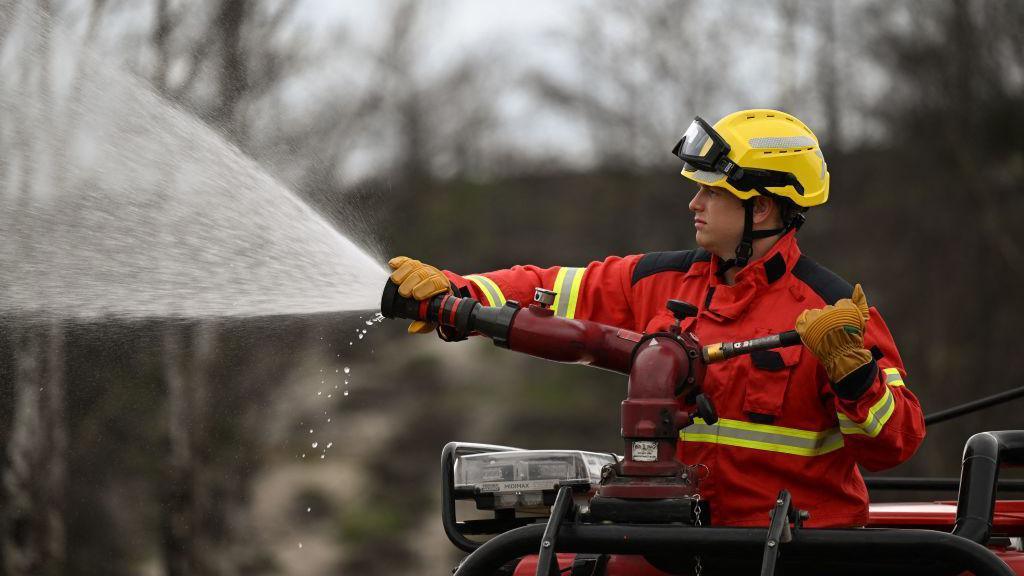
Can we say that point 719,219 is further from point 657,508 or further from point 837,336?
point 657,508

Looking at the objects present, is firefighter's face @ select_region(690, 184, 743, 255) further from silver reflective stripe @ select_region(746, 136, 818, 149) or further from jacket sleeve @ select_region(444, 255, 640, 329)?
jacket sleeve @ select_region(444, 255, 640, 329)

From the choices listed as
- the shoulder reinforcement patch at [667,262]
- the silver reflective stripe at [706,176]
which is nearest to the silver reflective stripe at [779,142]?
the silver reflective stripe at [706,176]

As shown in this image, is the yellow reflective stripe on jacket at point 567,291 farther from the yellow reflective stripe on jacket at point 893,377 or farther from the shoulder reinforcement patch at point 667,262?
the yellow reflective stripe on jacket at point 893,377

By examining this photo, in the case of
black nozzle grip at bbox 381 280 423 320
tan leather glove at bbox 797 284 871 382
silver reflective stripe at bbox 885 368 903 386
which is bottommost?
→ silver reflective stripe at bbox 885 368 903 386

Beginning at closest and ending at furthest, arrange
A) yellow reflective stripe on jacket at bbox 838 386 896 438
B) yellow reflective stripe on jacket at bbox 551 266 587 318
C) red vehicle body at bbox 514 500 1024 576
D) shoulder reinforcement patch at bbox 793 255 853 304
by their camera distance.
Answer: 1. yellow reflective stripe on jacket at bbox 838 386 896 438
2. red vehicle body at bbox 514 500 1024 576
3. shoulder reinforcement patch at bbox 793 255 853 304
4. yellow reflective stripe on jacket at bbox 551 266 587 318

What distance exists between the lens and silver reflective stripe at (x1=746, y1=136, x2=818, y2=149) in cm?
403

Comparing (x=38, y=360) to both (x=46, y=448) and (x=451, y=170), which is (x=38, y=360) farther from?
(x=451, y=170)

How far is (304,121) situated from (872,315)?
617 cm

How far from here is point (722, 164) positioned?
4027 mm

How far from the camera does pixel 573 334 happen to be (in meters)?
3.65

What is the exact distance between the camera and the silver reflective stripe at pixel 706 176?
4047 millimetres

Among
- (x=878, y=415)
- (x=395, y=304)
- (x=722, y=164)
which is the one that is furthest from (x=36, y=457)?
(x=878, y=415)

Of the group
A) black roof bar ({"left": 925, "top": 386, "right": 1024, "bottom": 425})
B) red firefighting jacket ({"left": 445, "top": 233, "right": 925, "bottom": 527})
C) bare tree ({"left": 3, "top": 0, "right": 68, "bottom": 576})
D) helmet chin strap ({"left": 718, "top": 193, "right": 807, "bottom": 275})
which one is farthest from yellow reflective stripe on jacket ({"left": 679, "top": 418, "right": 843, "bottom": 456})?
bare tree ({"left": 3, "top": 0, "right": 68, "bottom": 576})

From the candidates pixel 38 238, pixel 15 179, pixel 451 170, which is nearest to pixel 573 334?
pixel 38 238
